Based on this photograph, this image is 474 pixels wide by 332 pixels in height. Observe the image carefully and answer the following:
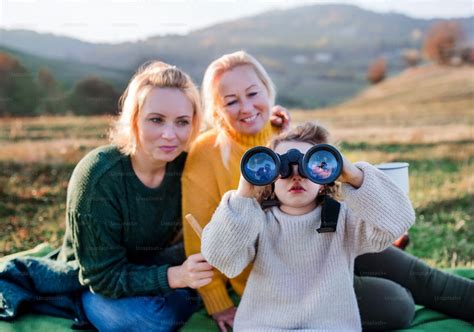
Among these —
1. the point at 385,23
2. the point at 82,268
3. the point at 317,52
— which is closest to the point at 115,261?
the point at 82,268

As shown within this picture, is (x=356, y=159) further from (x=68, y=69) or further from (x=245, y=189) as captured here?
(x=68, y=69)

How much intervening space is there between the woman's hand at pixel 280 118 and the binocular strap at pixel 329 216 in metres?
1.08

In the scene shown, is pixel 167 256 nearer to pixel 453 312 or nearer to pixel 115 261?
pixel 115 261

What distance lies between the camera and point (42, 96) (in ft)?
47.2

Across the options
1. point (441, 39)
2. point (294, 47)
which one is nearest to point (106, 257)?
point (294, 47)

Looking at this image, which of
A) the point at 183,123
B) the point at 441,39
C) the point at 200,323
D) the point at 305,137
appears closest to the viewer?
the point at 305,137

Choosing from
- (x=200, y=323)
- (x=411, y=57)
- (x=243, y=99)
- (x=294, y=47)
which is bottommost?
(x=200, y=323)

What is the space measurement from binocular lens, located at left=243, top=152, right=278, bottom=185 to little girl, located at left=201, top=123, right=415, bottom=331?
0.14m

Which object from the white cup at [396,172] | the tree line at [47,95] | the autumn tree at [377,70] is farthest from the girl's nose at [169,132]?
the autumn tree at [377,70]

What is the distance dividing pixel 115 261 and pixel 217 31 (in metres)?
48.1

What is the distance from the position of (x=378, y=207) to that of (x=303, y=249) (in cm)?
40

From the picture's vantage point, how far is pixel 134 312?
2902mm

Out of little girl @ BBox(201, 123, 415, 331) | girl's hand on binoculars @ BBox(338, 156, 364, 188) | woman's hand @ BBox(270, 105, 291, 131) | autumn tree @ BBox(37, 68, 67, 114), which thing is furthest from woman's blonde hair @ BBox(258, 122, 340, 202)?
autumn tree @ BBox(37, 68, 67, 114)

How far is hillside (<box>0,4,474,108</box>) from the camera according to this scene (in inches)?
886
